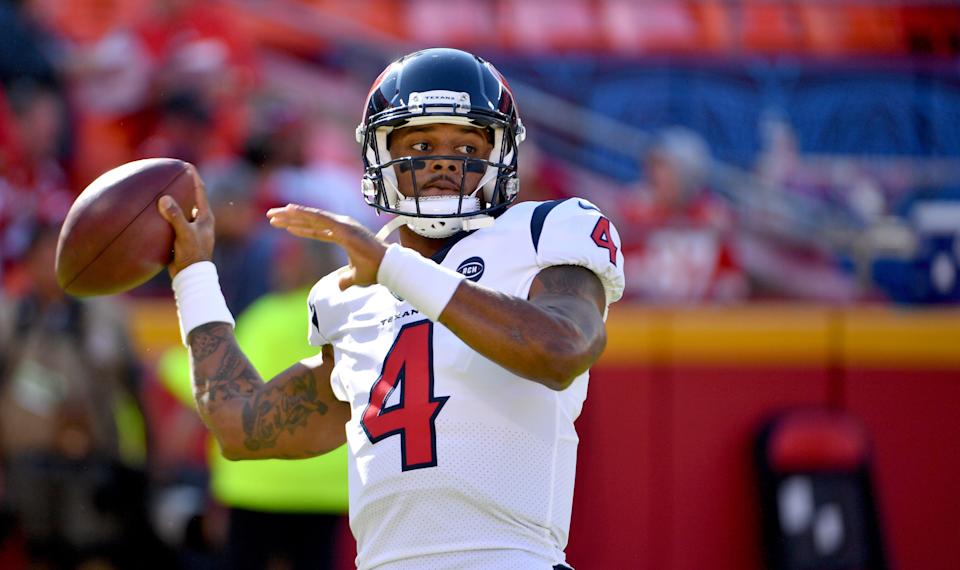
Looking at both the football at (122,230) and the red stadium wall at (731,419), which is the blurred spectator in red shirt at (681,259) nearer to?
the red stadium wall at (731,419)

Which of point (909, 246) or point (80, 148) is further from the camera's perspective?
point (80, 148)

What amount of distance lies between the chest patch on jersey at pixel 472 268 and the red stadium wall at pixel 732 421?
122 inches

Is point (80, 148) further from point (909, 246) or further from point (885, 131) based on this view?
point (885, 131)

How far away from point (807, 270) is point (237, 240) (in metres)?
2.76

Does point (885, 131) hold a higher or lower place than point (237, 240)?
higher

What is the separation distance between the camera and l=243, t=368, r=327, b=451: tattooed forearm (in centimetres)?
285

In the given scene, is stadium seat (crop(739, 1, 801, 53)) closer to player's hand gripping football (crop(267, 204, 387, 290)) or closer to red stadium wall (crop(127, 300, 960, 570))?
red stadium wall (crop(127, 300, 960, 570))

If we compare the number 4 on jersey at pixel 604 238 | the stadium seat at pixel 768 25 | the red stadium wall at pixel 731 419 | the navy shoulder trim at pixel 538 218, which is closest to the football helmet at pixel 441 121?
the navy shoulder trim at pixel 538 218

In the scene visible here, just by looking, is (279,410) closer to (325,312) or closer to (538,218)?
(325,312)

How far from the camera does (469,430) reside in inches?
97.9

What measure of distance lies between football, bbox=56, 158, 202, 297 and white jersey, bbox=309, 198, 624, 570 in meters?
0.54

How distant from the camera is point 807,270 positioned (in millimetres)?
6766

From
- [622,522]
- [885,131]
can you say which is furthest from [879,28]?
[622,522]

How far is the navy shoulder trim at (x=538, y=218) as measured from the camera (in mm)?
2588
